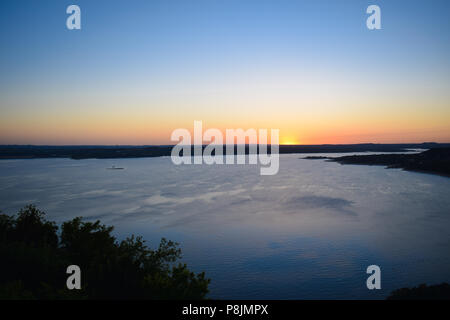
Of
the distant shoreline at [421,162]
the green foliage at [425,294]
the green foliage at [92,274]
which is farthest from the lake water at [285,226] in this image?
the distant shoreline at [421,162]

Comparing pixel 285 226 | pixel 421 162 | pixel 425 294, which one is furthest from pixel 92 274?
pixel 421 162

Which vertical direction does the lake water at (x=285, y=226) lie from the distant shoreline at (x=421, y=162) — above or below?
below

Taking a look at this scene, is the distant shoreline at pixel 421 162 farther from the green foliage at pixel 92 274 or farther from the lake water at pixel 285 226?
the green foliage at pixel 92 274

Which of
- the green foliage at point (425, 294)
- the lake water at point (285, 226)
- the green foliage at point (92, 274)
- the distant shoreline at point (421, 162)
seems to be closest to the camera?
the green foliage at point (92, 274)

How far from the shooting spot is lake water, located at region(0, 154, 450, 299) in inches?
566

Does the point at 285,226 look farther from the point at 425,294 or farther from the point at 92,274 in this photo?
the point at 92,274

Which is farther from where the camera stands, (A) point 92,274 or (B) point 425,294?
(B) point 425,294

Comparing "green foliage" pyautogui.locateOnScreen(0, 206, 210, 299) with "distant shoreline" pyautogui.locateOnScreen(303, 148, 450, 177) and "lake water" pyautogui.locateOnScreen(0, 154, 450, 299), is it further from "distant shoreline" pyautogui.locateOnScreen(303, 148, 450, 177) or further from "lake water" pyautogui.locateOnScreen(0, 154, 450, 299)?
"distant shoreline" pyautogui.locateOnScreen(303, 148, 450, 177)

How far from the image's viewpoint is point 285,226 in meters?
23.4

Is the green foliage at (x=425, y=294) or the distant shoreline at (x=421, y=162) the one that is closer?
the green foliage at (x=425, y=294)

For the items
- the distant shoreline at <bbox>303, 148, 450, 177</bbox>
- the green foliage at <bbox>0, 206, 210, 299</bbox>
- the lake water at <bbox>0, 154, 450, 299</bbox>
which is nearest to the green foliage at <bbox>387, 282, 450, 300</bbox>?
the lake water at <bbox>0, 154, 450, 299</bbox>

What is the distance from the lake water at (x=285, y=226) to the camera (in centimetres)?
1437
